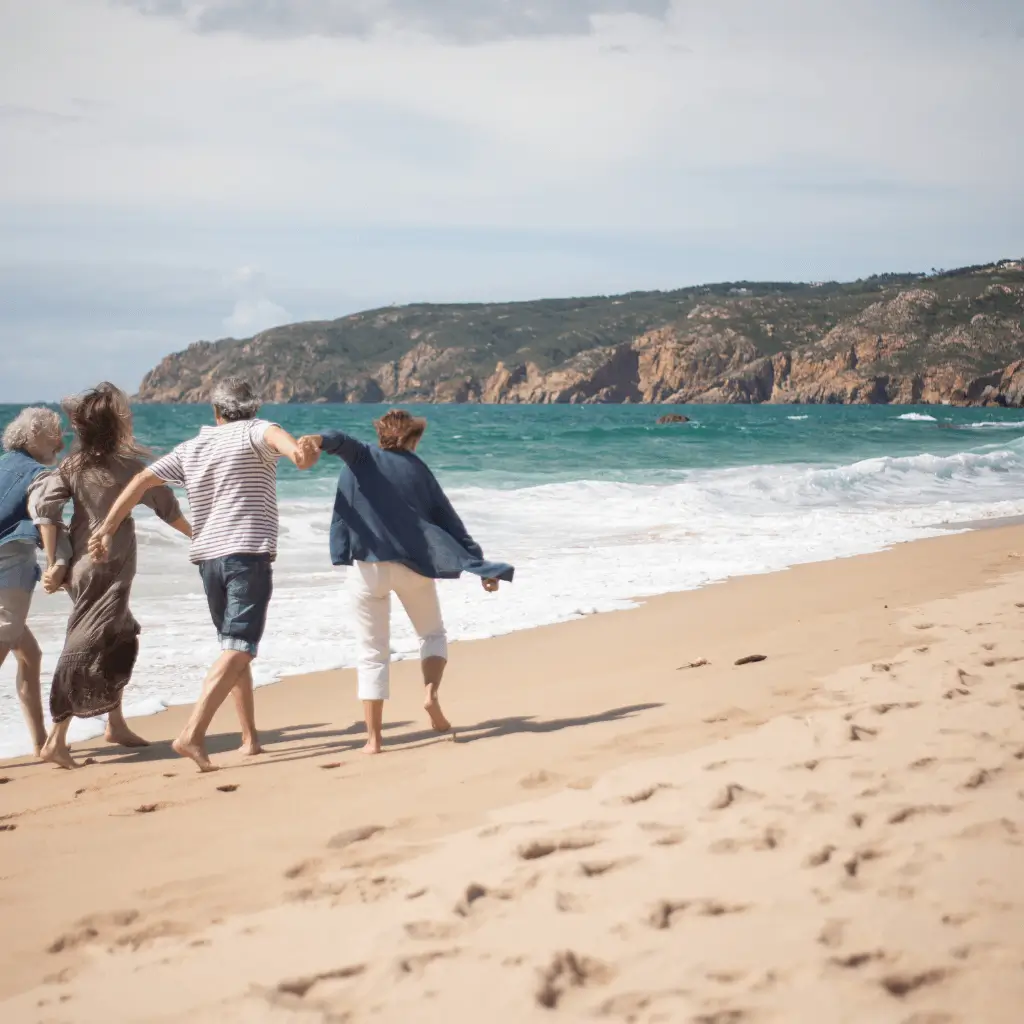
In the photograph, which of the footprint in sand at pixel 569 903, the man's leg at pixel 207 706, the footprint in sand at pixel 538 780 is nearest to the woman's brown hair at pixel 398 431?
the man's leg at pixel 207 706

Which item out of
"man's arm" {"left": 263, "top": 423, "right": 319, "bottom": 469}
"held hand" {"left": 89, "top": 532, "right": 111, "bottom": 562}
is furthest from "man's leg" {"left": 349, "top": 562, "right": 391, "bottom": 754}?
"held hand" {"left": 89, "top": 532, "right": 111, "bottom": 562}

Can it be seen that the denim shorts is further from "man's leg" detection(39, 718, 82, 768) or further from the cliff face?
the cliff face

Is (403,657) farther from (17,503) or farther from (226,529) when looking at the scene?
(17,503)

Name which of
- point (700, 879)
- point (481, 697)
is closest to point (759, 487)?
point (481, 697)

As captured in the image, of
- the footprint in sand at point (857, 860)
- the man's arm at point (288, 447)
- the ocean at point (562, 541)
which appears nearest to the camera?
the footprint in sand at point (857, 860)

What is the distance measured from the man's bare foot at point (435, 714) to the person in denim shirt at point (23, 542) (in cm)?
188

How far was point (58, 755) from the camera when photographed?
4.85m

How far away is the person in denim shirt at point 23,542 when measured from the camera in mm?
4957

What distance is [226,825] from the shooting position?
3795mm

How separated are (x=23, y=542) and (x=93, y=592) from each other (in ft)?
1.45

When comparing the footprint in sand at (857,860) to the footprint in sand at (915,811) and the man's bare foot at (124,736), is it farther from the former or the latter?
the man's bare foot at (124,736)

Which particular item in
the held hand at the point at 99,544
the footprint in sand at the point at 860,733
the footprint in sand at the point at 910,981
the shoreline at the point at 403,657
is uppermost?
the held hand at the point at 99,544

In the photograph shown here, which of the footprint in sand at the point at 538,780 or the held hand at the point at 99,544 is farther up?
the held hand at the point at 99,544

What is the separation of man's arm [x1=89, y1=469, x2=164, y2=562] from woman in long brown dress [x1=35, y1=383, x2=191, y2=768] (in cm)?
18
